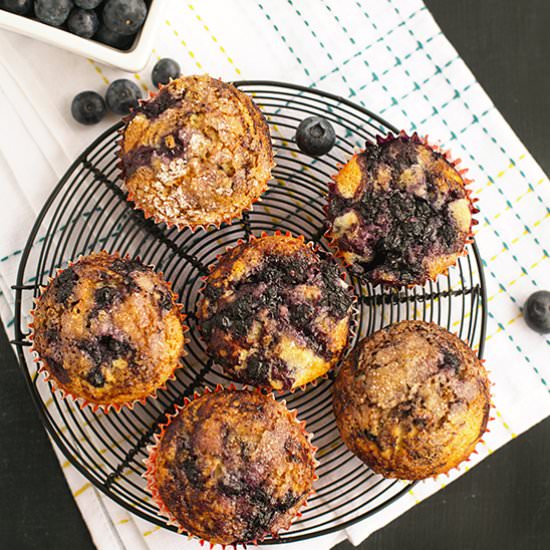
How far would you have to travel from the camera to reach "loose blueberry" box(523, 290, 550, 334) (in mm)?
2742

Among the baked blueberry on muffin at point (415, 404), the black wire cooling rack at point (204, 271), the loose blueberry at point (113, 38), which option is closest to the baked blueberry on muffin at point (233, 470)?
the baked blueberry on muffin at point (415, 404)

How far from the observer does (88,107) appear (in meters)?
2.69

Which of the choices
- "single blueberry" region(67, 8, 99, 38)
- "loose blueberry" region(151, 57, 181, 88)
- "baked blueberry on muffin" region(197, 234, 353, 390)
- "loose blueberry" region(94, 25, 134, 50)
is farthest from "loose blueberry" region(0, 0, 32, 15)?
"baked blueberry on muffin" region(197, 234, 353, 390)

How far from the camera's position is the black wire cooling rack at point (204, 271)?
8.84 ft

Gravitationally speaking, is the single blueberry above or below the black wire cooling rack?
above

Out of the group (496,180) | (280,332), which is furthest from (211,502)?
(496,180)

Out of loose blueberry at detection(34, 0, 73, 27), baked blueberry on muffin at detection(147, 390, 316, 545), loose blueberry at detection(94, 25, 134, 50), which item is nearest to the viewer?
baked blueberry on muffin at detection(147, 390, 316, 545)

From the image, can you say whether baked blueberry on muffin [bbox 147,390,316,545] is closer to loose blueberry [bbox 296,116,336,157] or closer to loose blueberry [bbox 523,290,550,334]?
loose blueberry [bbox 296,116,336,157]

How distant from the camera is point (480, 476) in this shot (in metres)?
2.97

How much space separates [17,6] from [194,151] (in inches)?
37.3

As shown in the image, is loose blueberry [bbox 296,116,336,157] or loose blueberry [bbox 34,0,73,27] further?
loose blueberry [bbox 296,116,336,157]

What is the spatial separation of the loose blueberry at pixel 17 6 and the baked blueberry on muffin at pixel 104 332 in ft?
3.38

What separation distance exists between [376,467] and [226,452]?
574mm

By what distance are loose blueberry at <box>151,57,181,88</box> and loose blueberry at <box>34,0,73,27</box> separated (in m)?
0.42
